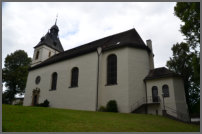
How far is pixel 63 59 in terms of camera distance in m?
24.4

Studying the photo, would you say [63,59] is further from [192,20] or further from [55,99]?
[192,20]

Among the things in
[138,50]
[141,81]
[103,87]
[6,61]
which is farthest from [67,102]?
[6,61]

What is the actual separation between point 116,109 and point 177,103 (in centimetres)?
601

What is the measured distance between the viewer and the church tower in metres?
34.1

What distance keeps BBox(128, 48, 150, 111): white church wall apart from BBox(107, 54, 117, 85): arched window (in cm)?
181

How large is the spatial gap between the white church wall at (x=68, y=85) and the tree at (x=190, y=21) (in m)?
11.0

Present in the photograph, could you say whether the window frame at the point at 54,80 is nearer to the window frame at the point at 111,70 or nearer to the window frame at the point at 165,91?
the window frame at the point at 111,70

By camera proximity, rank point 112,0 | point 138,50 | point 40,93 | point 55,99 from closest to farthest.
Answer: point 112,0 → point 138,50 → point 55,99 → point 40,93

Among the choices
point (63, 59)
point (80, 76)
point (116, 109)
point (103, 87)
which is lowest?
point (116, 109)

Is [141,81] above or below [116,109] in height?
above

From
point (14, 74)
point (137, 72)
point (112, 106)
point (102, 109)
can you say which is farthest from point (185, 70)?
point (14, 74)

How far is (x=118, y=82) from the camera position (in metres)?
18.8

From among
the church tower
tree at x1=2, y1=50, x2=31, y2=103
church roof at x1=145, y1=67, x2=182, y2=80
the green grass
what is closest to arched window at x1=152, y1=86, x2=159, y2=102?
church roof at x1=145, y1=67, x2=182, y2=80

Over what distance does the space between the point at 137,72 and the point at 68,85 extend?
30.1 ft
